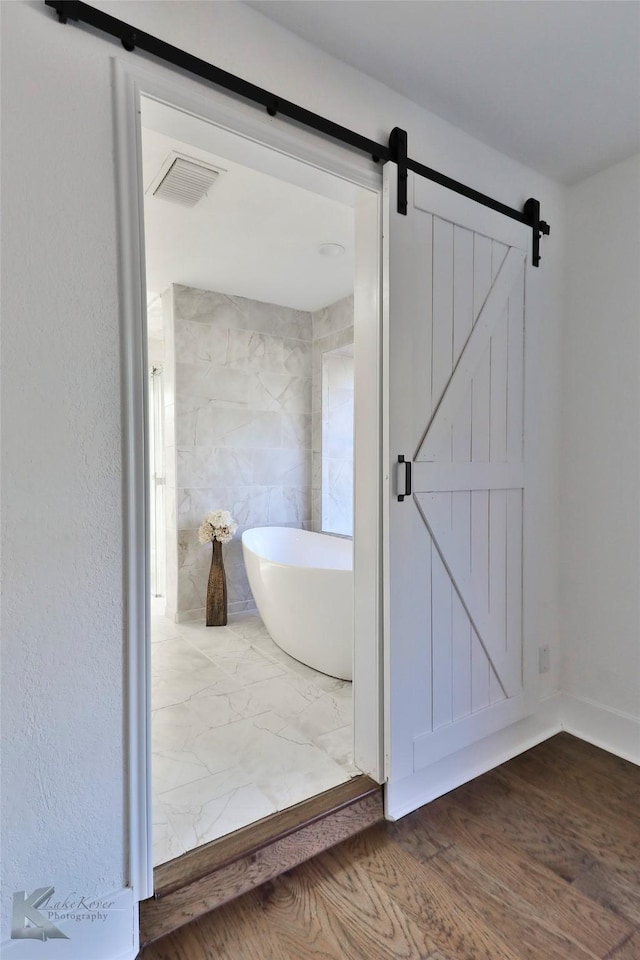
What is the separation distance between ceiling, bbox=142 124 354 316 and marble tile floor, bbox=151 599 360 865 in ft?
7.14

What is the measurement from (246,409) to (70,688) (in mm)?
3007

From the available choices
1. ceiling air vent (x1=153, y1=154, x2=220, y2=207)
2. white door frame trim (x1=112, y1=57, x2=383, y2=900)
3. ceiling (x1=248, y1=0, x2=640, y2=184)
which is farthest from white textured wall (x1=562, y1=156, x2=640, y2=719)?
ceiling air vent (x1=153, y1=154, x2=220, y2=207)

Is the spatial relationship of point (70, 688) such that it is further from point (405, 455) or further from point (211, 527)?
point (211, 527)

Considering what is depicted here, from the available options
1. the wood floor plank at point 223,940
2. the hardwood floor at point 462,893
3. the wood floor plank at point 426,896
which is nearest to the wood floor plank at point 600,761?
the hardwood floor at point 462,893

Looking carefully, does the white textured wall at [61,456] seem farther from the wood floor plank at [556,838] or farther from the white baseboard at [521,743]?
the wood floor plank at [556,838]

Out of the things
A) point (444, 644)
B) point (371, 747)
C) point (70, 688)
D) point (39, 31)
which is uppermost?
point (39, 31)

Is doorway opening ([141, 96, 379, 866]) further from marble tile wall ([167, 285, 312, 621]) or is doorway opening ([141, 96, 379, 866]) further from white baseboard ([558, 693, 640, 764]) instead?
white baseboard ([558, 693, 640, 764])

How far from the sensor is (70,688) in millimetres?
1158

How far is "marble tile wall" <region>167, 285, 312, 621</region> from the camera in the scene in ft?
12.1

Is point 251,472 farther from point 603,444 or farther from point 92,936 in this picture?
point 92,936

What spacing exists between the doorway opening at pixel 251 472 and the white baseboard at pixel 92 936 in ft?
0.61

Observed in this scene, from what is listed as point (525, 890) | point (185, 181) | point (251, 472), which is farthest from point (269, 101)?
point (251, 472)

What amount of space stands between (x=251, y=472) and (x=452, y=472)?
2.38 metres

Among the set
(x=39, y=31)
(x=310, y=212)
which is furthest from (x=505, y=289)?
(x=39, y=31)
